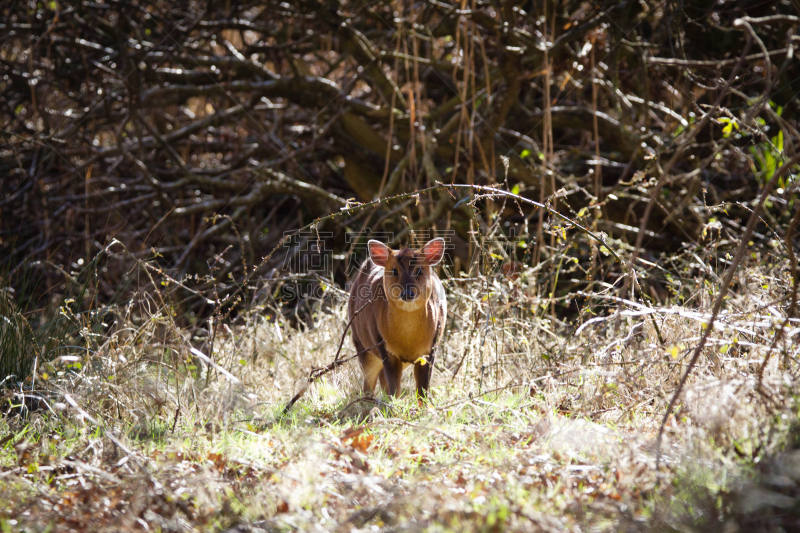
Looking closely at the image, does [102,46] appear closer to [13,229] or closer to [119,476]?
[13,229]

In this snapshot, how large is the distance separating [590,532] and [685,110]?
18.8ft

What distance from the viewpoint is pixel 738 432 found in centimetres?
297

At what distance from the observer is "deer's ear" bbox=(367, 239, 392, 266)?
5391 mm

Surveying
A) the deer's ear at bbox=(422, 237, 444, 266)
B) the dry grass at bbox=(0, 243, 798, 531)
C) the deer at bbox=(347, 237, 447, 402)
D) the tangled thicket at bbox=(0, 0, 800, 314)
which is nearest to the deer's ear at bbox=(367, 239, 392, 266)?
the deer at bbox=(347, 237, 447, 402)

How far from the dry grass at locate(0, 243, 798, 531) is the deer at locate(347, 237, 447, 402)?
15.3 inches

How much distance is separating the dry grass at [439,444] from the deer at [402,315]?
0.39 meters

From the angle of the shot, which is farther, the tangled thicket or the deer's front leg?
the tangled thicket

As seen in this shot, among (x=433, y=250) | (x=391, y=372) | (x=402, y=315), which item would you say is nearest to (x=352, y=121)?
(x=433, y=250)

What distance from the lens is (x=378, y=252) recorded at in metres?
5.43

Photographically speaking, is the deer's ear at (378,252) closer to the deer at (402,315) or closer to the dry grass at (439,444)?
the deer at (402,315)

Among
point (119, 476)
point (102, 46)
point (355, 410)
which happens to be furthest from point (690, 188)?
point (102, 46)

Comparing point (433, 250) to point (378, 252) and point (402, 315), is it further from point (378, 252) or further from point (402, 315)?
point (402, 315)

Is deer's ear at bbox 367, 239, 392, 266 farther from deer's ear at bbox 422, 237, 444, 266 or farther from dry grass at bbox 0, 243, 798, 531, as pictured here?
dry grass at bbox 0, 243, 798, 531

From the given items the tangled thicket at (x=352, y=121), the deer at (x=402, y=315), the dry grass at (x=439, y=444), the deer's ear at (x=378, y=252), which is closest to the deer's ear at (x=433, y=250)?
the deer at (x=402, y=315)
